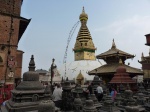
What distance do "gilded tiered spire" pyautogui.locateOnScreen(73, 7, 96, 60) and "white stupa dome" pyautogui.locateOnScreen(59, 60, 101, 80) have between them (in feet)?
6.09

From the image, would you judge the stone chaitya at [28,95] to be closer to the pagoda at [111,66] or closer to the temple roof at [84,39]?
the pagoda at [111,66]

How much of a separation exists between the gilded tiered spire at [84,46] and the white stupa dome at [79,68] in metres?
1.86

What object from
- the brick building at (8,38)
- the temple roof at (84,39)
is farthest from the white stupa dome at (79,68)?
the brick building at (8,38)

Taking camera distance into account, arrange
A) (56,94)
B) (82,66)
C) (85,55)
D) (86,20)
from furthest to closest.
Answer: (86,20) → (85,55) → (82,66) → (56,94)

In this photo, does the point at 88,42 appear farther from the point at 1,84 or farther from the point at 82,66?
the point at 1,84

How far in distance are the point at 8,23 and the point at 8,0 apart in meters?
1.95

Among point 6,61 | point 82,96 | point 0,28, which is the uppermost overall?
point 0,28

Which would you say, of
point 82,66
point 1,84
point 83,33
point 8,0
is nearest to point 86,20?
point 83,33

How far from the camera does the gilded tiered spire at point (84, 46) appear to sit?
35938 millimetres

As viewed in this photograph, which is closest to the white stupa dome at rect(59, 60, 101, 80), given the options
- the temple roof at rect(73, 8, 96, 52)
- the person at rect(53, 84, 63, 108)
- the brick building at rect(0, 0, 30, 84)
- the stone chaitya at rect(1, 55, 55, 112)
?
the temple roof at rect(73, 8, 96, 52)

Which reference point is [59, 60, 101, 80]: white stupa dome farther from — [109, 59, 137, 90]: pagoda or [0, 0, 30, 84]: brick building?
[0, 0, 30, 84]: brick building

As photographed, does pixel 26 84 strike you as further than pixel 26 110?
Yes

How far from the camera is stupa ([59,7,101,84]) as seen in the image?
32250mm

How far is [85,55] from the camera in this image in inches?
1417
